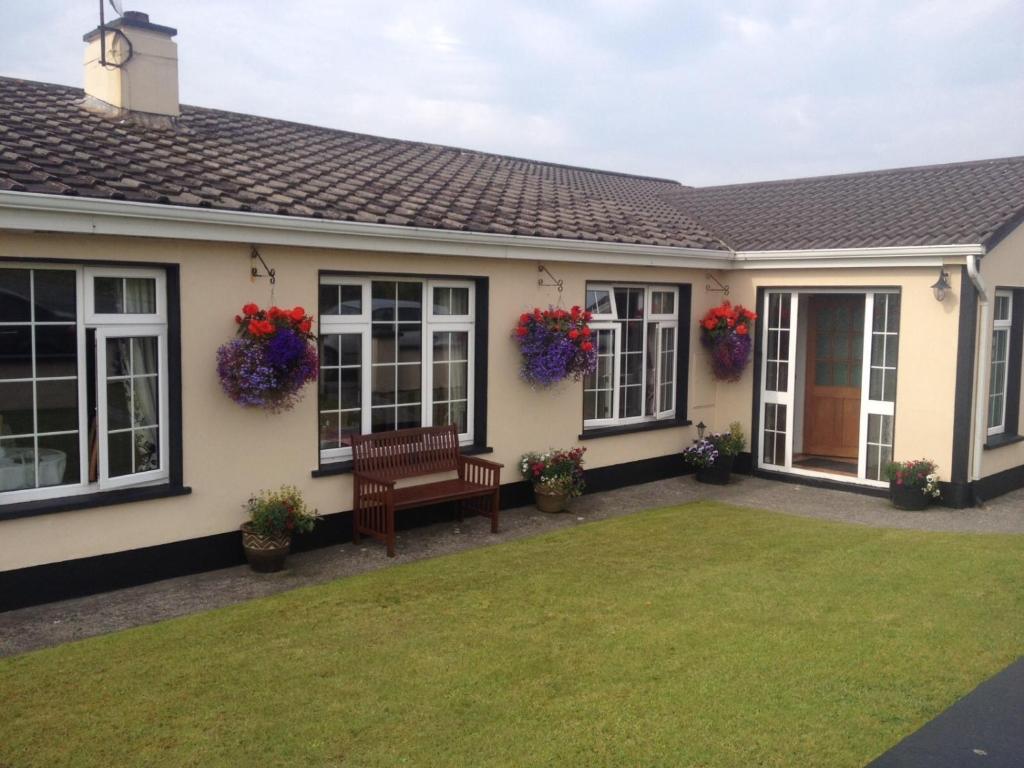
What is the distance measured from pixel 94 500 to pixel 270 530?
1.41 metres

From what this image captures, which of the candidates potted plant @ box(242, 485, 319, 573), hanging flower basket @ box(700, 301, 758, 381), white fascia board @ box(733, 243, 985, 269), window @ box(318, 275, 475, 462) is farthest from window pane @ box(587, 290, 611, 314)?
potted plant @ box(242, 485, 319, 573)

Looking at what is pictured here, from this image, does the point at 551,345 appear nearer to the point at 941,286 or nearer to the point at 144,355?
the point at 144,355

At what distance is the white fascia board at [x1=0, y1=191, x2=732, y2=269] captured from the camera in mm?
6496

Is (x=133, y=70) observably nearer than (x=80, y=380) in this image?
No

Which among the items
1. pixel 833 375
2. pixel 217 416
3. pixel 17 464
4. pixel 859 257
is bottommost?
pixel 17 464

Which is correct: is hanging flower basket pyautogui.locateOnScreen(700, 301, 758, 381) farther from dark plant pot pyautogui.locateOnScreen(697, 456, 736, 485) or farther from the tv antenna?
the tv antenna

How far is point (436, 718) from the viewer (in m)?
5.07

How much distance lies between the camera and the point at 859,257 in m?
11.1

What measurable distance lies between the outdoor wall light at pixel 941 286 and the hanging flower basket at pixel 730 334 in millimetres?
2400

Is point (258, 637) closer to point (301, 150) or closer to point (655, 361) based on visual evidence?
point (301, 150)

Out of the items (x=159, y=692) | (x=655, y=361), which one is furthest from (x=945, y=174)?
(x=159, y=692)

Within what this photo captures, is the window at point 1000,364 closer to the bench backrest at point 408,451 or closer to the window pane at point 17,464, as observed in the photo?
the bench backrest at point 408,451

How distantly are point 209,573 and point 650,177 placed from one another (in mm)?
13547

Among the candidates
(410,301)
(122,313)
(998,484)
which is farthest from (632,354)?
(122,313)
